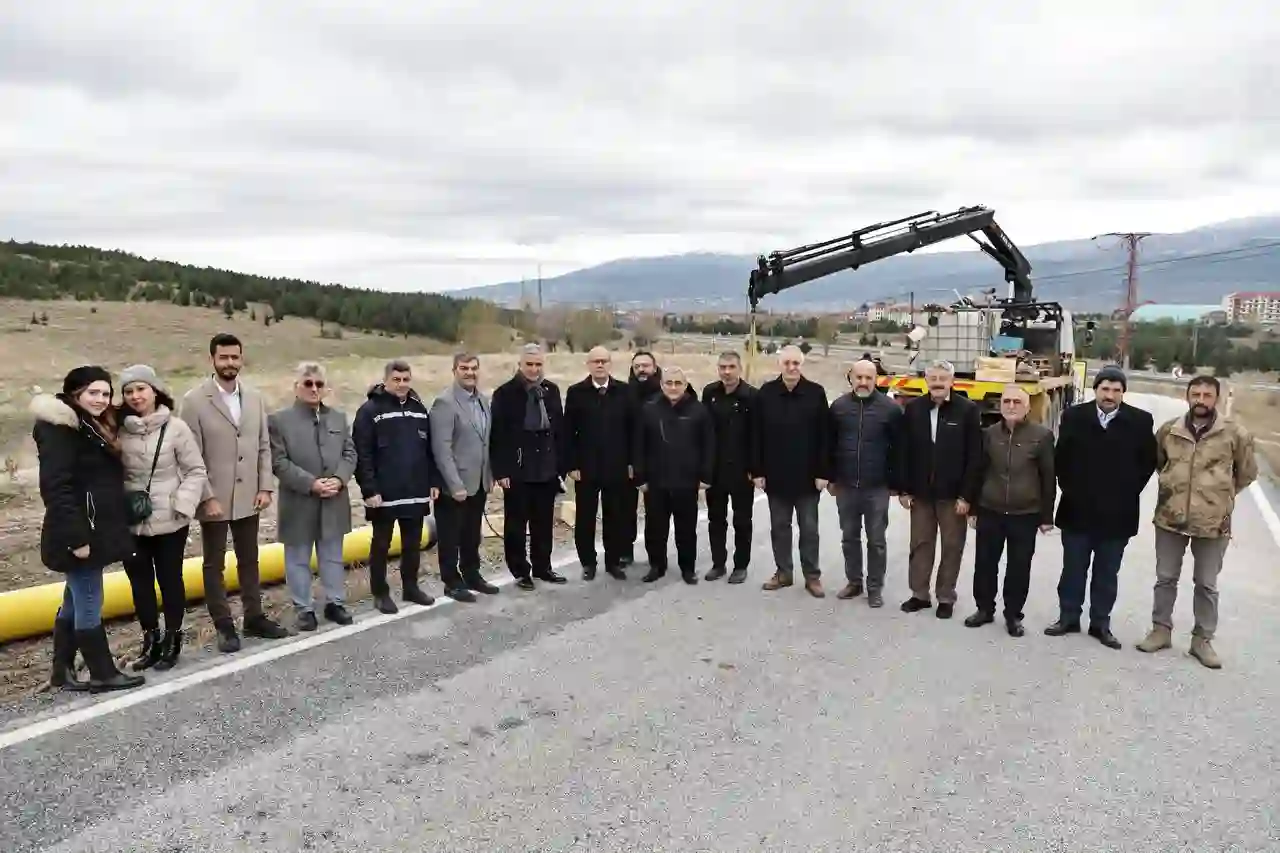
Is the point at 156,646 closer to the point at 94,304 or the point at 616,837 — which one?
the point at 616,837

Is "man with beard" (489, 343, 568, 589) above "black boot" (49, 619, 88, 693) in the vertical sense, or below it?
above

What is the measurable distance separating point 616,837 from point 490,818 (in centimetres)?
54

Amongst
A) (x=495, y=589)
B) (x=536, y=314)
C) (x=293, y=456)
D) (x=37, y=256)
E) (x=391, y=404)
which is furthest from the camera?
(x=536, y=314)

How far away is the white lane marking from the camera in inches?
171

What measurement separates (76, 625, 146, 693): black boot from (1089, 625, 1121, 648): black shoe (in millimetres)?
5933

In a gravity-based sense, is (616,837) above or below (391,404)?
below

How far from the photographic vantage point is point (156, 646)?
5211 mm

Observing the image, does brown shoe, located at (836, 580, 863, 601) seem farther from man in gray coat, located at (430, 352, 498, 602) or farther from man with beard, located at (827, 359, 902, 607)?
man in gray coat, located at (430, 352, 498, 602)

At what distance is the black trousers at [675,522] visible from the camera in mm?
7516

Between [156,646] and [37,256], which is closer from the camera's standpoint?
[156,646]

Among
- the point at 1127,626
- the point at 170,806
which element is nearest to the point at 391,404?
the point at 170,806

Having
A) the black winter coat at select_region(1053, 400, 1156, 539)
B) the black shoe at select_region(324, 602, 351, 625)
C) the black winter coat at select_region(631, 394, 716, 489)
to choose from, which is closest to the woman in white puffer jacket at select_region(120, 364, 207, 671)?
the black shoe at select_region(324, 602, 351, 625)

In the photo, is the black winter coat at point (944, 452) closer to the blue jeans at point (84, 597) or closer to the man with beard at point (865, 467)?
the man with beard at point (865, 467)

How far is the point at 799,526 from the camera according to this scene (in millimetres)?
7301
